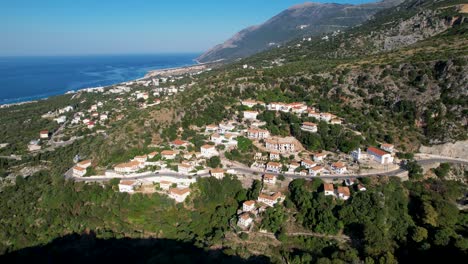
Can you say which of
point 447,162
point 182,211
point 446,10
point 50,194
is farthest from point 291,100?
point 446,10

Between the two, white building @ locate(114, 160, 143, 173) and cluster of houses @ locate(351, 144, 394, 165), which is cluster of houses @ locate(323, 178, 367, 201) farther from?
white building @ locate(114, 160, 143, 173)

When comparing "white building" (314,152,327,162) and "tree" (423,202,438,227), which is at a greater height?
"white building" (314,152,327,162)

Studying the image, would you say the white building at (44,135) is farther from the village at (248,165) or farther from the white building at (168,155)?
the white building at (168,155)

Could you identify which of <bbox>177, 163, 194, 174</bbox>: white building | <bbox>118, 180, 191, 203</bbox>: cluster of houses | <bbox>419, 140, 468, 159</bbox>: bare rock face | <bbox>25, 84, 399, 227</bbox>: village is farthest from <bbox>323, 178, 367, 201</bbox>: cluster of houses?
<bbox>177, 163, 194, 174</bbox>: white building

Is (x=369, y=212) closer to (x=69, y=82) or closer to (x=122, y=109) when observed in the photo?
(x=122, y=109)

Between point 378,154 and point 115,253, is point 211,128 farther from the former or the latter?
point 378,154

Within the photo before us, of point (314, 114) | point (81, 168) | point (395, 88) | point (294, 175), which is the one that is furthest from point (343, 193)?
point (81, 168)
